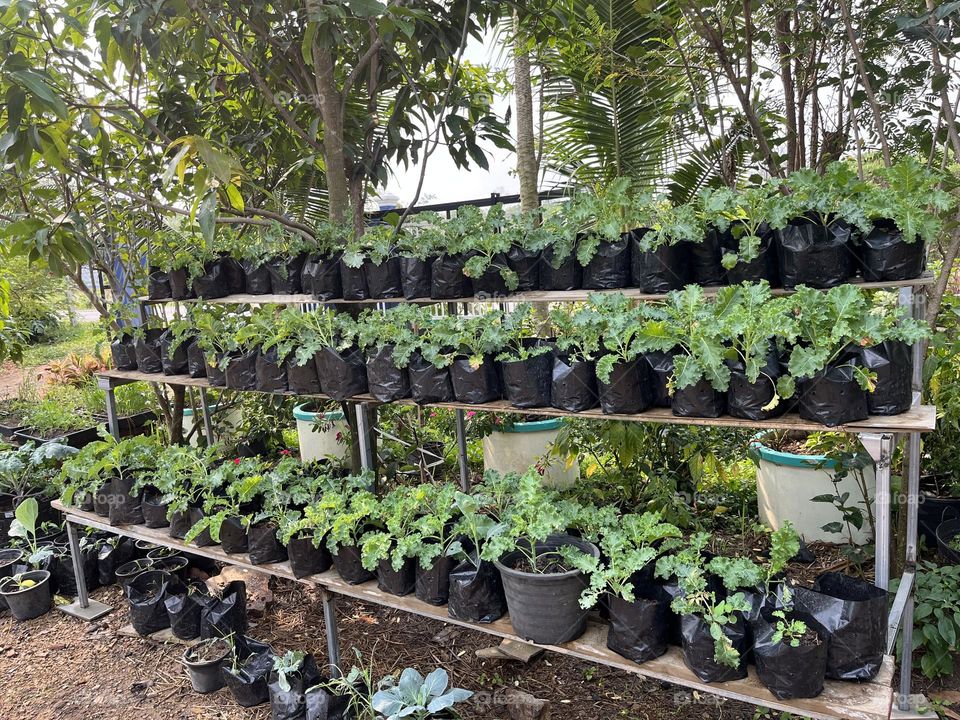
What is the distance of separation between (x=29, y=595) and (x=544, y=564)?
9.31ft

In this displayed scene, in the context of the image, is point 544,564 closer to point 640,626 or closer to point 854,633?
point 640,626

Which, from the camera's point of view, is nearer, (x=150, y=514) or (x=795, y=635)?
(x=795, y=635)

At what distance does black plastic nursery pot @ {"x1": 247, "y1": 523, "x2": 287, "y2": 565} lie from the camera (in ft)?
9.12

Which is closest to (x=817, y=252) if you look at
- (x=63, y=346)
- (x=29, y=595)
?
(x=29, y=595)

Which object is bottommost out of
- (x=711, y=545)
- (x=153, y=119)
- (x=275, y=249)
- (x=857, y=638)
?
(x=711, y=545)

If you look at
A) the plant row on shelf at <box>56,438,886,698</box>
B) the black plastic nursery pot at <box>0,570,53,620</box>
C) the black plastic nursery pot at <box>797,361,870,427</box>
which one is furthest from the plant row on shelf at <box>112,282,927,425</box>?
the black plastic nursery pot at <box>0,570,53,620</box>

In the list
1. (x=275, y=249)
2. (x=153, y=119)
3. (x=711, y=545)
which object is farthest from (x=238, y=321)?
(x=711, y=545)

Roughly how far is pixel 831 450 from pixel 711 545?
722mm

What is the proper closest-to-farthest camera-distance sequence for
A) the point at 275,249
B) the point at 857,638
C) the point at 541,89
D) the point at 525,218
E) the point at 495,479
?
1. the point at 857,638
2. the point at 495,479
3. the point at 525,218
4. the point at 275,249
5. the point at 541,89

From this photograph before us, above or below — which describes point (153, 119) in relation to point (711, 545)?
above

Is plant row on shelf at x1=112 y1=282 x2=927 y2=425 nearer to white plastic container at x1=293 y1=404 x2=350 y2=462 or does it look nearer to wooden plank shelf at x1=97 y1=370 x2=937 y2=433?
wooden plank shelf at x1=97 y1=370 x2=937 y2=433

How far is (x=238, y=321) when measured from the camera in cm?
333

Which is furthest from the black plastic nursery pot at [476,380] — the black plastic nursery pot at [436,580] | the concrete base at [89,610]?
the concrete base at [89,610]

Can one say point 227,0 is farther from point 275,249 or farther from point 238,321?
point 238,321
